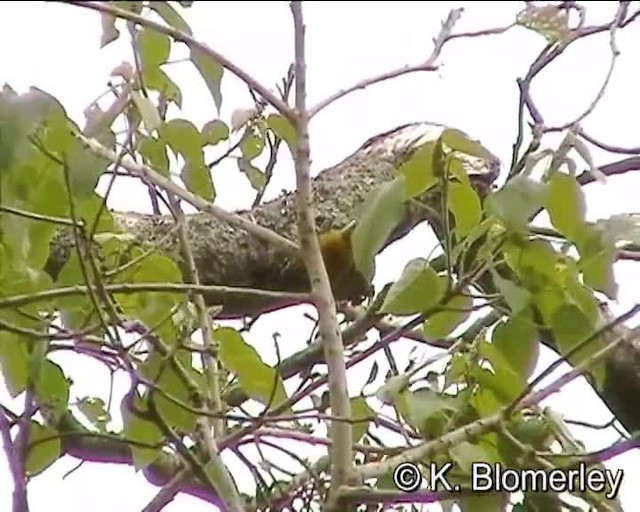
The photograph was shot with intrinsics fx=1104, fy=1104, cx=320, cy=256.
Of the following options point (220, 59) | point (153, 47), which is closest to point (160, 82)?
point (153, 47)

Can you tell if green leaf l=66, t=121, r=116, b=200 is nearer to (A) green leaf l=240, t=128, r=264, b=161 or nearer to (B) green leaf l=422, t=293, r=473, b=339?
(B) green leaf l=422, t=293, r=473, b=339

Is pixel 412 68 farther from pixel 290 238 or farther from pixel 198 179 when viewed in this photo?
pixel 290 238

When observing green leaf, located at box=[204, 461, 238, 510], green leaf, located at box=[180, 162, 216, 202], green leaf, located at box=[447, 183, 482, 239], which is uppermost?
green leaf, located at box=[180, 162, 216, 202]

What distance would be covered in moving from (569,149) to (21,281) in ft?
0.98

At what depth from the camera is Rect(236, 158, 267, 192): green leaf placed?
0.84m

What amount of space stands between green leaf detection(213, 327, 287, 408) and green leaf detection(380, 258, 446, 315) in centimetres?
7

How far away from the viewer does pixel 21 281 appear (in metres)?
0.54

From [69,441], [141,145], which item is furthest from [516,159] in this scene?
[69,441]

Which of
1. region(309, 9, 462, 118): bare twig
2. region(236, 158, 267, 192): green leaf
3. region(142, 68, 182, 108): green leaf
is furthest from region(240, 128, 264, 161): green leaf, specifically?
region(309, 9, 462, 118): bare twig

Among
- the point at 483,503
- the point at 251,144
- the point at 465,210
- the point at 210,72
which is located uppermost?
the point at 251,144

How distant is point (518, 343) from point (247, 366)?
139 mm

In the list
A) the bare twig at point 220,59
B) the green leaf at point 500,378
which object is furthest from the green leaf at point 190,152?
the green leaf at point 500,378

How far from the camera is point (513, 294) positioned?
→ 1.73 ft
